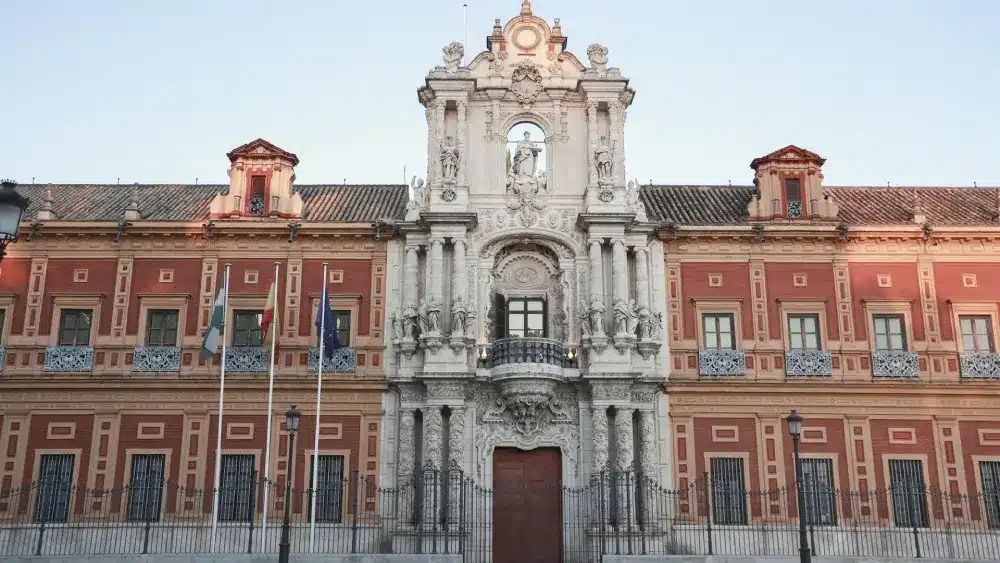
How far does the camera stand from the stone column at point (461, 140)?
29109mm

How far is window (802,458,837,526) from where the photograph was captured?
87.5 feet

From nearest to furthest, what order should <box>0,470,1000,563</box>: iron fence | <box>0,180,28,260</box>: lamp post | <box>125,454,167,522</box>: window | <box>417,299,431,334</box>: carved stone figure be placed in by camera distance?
1. <box>0,180,28,260</box>: lamp post
2. <box>0,470,1000,563</box>: iron fence
3. <box>125,454,167,522</box>: window
4. <box>417,299,431,334</box>: carved stone figure

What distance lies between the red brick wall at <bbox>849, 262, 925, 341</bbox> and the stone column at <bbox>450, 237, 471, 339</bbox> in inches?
465

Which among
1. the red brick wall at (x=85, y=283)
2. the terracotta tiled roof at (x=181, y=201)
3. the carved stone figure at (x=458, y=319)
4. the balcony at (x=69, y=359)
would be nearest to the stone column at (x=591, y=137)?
the carved stone figure at (x=458, y=319)

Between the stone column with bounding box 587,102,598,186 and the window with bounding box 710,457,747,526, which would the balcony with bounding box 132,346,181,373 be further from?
the window with bounding box 710,457,747,526

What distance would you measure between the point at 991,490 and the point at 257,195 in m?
23.7

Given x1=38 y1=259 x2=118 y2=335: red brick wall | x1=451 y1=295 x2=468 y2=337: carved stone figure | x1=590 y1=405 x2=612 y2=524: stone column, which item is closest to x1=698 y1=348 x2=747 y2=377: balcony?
x1=590 y1=405 x2=612 y2=524: stone column

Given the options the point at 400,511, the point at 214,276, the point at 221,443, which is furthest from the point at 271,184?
the point at 400,511

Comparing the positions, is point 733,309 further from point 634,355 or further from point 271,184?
point 271,184

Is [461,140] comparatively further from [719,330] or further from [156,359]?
[156,359]

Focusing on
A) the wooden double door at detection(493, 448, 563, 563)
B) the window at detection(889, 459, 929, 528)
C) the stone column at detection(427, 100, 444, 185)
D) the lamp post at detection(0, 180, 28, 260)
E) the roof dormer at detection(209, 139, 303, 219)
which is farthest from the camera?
the roof dormer at detection(209, 139, 303, 219)

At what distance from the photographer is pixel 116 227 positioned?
2875cm

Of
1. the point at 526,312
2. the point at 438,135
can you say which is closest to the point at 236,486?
the point at 526,312

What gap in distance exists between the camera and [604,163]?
2906 centimetres
